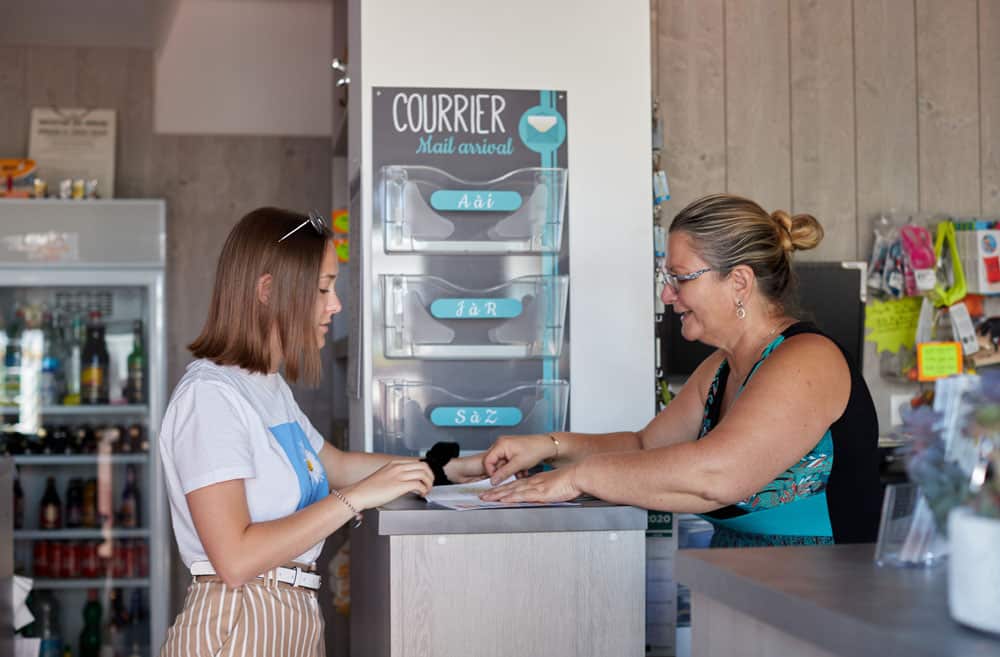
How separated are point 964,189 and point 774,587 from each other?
9.99 ft

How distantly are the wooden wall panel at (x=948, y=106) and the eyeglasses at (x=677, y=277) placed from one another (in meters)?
1.86

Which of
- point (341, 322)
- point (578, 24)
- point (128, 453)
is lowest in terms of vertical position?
point (128, 453)

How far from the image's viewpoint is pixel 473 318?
9.73ft

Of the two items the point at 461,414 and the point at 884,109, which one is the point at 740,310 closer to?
the point at 461,414

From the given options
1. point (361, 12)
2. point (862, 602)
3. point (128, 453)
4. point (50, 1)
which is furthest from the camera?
point (128, 453)

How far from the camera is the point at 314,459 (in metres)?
2.15

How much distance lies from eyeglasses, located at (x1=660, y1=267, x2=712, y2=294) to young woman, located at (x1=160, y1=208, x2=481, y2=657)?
63 centimetres

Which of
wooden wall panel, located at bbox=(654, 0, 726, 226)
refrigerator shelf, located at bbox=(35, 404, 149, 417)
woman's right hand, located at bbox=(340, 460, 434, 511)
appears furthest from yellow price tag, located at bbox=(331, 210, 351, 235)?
woman's right hand, located at bbox=(340, 460, 434, 511)

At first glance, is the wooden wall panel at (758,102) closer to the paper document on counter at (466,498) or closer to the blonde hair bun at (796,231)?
the blonde hair bun at (796,231)

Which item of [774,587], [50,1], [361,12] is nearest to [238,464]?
[774,587]

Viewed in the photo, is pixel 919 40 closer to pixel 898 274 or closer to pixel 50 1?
pixel 898 274

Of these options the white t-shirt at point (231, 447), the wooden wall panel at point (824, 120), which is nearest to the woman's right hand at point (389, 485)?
the white t-shirt at point (231, 447)

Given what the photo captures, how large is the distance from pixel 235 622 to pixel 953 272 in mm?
2707

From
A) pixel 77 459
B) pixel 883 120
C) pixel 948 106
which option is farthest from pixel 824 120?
pixel 77 459
